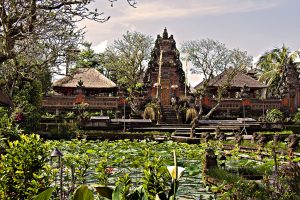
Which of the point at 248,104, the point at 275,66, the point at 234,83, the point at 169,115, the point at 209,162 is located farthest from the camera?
the point at 275,66

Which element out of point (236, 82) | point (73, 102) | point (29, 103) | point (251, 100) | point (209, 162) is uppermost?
point (236, 82)

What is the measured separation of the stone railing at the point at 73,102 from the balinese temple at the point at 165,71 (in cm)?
465

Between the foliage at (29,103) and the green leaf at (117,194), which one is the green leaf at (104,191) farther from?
the foliage at (29,103)

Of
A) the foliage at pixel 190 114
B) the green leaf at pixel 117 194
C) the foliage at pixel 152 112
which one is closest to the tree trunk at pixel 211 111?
the foliage at pixel 190 114

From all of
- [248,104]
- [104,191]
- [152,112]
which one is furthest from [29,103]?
[248,104]

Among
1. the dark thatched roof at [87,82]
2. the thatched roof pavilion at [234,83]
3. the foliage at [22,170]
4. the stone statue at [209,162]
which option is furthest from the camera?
the thatched roof pavilion at [234,83]

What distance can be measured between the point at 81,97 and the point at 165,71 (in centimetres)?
845

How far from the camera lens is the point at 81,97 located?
1320 inches

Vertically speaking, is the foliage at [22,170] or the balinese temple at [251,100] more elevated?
the balinese temple at [251,100]

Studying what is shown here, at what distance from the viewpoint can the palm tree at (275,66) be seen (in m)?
43.0

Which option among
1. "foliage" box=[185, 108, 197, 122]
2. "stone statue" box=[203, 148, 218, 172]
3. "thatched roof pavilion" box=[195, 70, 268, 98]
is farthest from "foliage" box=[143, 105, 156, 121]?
"stone statue" box=[203, 148, 218, 172]

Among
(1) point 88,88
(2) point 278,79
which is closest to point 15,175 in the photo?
(1) point 88,88

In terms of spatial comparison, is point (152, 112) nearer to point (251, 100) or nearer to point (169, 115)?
point (169, 115)

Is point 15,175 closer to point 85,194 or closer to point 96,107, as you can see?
point 85,194
